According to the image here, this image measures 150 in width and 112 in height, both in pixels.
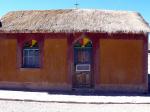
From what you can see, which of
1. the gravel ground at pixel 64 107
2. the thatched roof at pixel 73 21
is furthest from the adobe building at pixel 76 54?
the gravel ground at pixel 64 107

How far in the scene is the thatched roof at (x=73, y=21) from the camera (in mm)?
20609

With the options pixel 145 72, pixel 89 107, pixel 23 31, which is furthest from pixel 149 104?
pixel 23 31

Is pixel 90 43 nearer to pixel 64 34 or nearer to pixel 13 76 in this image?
pixel 64 34

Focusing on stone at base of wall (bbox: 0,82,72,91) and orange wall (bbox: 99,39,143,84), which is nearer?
orange wall (bbox: 99,39,143,84)

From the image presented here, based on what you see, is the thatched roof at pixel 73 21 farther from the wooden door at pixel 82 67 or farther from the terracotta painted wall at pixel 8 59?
the wooden door at pixel 82 67

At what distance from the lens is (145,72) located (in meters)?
20.9

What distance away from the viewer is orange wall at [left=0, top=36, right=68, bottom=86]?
69.7 feet

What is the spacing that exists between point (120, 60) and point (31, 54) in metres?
4.53

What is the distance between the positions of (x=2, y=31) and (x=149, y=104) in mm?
8612

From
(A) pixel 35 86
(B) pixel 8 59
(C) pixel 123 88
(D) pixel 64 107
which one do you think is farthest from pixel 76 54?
(D) pixel 64 107

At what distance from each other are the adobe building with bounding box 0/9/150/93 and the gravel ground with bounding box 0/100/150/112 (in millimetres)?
4415

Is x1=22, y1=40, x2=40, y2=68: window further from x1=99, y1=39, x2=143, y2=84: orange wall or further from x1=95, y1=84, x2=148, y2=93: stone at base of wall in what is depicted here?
x1=95, y1=84, x2=148, y2=93: stone at base of wall

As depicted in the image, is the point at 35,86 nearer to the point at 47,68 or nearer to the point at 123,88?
the point at 47,68

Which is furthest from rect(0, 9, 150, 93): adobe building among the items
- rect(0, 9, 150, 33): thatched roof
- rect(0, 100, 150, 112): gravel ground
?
rect(0, 100, 150, 112): gravel ground
